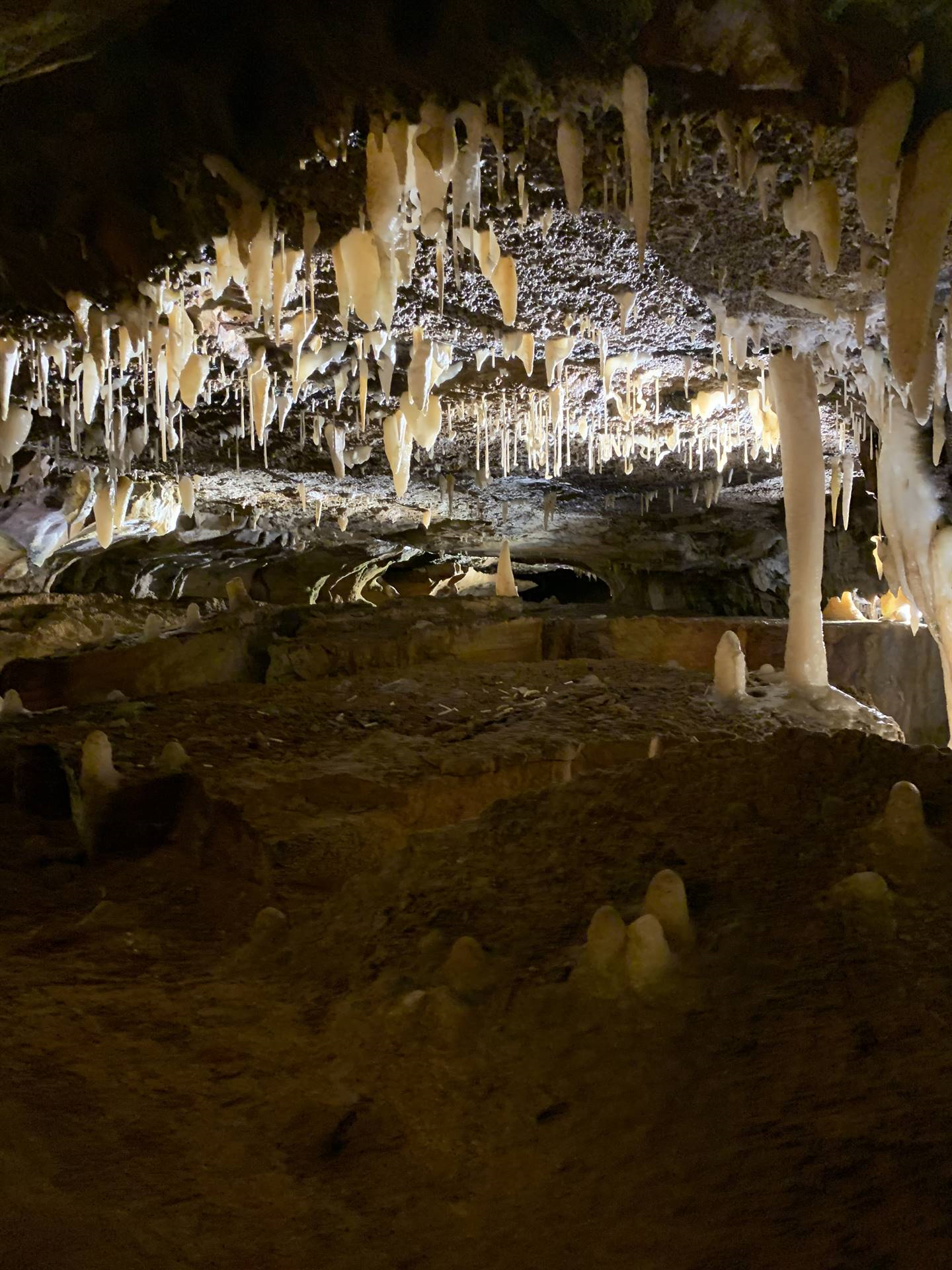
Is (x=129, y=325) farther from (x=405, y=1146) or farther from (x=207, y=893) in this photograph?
(x=405, y=1146)

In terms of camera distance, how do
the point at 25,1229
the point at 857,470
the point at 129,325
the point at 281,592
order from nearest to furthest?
the point at 25,1229
the point at 129,325
the point at 857,470
the point at 281,592

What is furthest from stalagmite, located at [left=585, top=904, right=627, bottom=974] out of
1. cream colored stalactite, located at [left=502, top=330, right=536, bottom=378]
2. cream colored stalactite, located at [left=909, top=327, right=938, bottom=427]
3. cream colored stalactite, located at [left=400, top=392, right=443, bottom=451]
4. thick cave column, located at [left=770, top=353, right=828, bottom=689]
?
cream colored stalactite, located at [left=400, top=392, right=443, bottom=451]

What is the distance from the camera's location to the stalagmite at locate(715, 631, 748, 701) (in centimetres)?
806

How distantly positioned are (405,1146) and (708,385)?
10.3m

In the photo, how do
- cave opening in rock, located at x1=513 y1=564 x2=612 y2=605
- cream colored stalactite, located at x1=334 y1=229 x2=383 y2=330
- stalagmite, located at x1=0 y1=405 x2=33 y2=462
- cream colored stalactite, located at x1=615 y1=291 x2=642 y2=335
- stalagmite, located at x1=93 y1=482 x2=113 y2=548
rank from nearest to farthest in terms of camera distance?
cream colored stalactite, located at x1=334 y1=229 x2=383 y2=330 → cream colored stalactite, located at x1=615 y1=291 x2=642 y2=335 → stalagmite, located at x1=0 y1=405 x2=33 y2=462 → stalagmite, located at x1=93 y1=482 x2=113 y2=548 → cave opening in rock, located at x1=513 y1=564 x2=612 y2=605

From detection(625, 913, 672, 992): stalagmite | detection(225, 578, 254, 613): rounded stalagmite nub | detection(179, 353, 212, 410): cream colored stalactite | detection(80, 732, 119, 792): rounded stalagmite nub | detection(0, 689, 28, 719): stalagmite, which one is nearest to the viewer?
detection(625, 913, 672, 992): stalagmite

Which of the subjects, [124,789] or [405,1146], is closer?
[405,1146]

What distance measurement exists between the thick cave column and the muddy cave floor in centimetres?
538

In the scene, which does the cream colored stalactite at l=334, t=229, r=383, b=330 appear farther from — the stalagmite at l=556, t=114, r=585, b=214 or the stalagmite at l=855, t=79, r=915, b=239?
the stalagmite at l=855, t=79, r=915, b=239

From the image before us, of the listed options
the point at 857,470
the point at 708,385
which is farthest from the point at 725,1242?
the point at 857,470

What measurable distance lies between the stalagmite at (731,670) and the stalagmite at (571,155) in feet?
13.5

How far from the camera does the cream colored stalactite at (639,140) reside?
4785mm

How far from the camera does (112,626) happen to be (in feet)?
39.9

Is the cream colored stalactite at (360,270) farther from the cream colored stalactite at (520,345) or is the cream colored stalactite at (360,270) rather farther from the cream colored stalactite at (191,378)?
the cream colored stalactite at (191,378)
